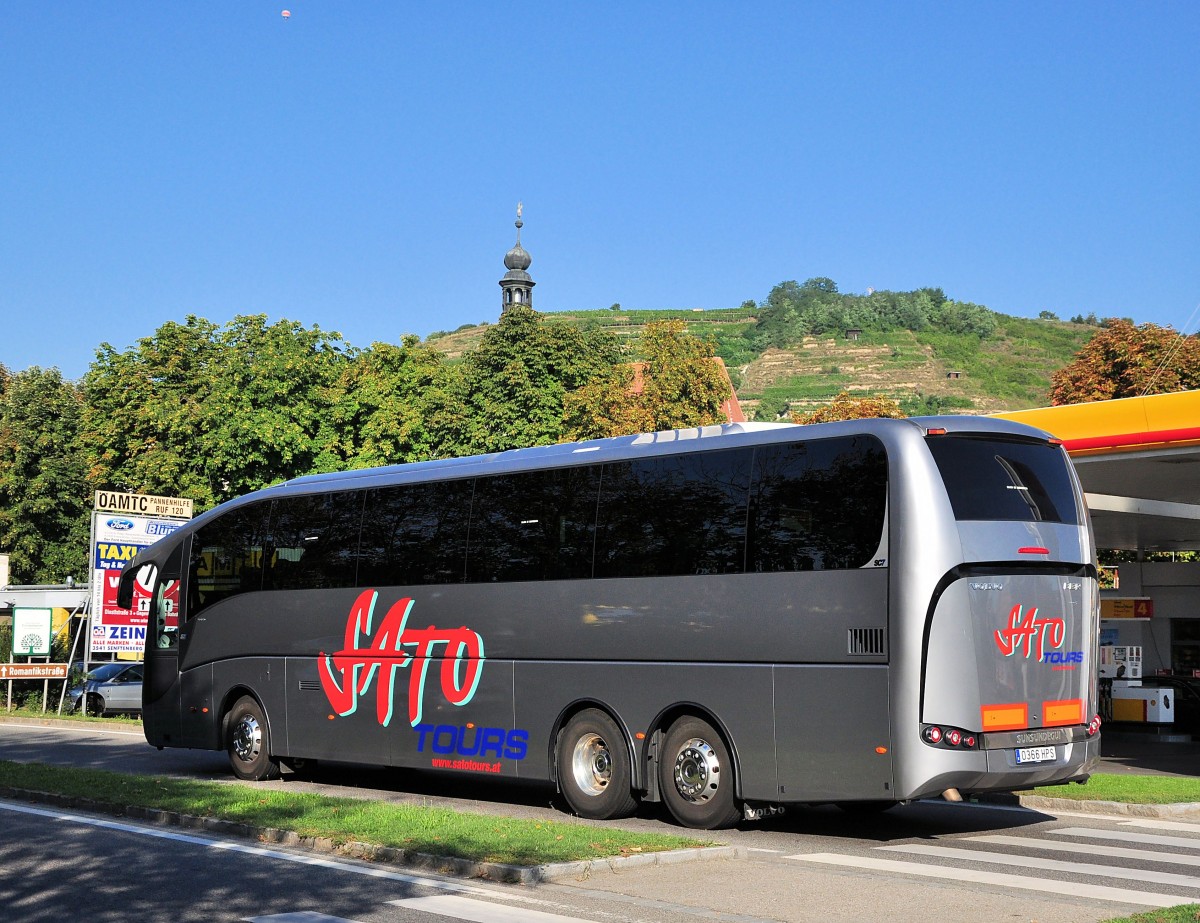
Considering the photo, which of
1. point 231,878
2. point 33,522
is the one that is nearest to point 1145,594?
point 231,878

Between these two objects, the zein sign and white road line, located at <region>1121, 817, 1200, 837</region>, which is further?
the zein sign

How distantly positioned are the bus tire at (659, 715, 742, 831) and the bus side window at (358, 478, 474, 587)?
3436mm

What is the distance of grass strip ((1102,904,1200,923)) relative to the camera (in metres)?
7.75

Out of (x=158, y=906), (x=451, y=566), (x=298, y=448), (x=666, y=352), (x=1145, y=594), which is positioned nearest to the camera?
(x=158, y=906)

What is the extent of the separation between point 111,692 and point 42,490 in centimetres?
2895

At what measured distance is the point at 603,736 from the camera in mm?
13898

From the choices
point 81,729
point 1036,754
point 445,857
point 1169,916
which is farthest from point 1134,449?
point 81,729

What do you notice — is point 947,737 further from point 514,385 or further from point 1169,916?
point 514,385

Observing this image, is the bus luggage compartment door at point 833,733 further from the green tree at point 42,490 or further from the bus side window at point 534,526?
the green tree at point 42,490

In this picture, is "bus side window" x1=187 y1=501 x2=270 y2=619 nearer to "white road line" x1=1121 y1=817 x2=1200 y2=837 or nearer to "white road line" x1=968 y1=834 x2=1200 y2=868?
"white road line" x1=968 y1=834 x2=1200 y2=868

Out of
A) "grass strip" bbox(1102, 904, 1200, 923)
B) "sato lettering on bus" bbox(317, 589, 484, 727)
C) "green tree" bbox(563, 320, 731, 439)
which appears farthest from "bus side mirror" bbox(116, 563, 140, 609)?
"green tree" bbox(563, 320, 731, 439)

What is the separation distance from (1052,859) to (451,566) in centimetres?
719

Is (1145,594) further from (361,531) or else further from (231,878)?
(231,878)

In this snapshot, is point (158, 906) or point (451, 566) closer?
point (158, 906)
